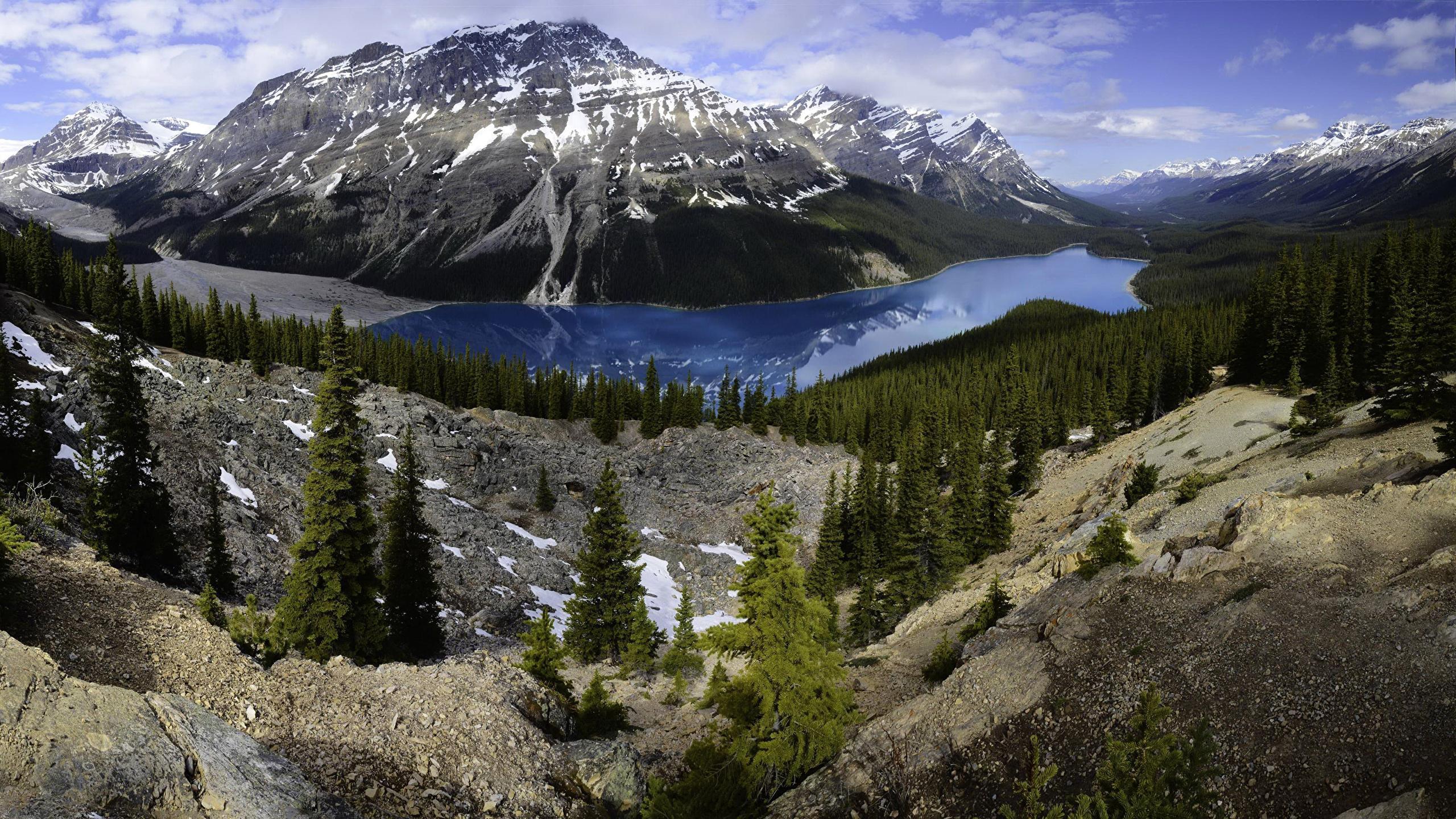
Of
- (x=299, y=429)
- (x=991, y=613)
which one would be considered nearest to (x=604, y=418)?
(x=299, y=429)

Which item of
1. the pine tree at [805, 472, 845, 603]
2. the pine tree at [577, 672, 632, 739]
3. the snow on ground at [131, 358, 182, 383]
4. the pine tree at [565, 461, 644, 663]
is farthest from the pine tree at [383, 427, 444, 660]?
the snow on ground at [131, 358, 182, 383]

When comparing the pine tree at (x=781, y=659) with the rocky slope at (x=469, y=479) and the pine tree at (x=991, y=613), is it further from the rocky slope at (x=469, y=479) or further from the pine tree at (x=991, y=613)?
the rocky slope at (x=469, y=479)

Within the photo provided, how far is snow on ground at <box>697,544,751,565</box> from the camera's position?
54.7 meters

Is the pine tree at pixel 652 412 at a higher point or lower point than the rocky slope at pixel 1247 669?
lower

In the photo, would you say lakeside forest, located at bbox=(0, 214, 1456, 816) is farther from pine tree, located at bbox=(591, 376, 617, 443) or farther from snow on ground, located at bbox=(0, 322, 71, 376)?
snow on ground, located at bbox=(0, 322, 71, 376)

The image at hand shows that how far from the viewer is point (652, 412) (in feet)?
305

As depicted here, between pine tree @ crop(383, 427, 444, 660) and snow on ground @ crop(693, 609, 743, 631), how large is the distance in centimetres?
1837

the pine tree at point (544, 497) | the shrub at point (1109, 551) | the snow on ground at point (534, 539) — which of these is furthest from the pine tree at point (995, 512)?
the pine tree at point (544, 497)

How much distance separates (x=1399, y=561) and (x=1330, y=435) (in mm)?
20306

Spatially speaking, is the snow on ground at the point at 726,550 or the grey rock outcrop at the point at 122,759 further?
the snow on ground at the point at 726,550

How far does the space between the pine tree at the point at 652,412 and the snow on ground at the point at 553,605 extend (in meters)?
44.0

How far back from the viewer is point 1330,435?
32000mm

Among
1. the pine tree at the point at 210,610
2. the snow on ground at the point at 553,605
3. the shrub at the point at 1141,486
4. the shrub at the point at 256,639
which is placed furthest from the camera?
the snow on ground at the point at 553,605

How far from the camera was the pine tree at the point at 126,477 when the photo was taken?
87.2 feet
